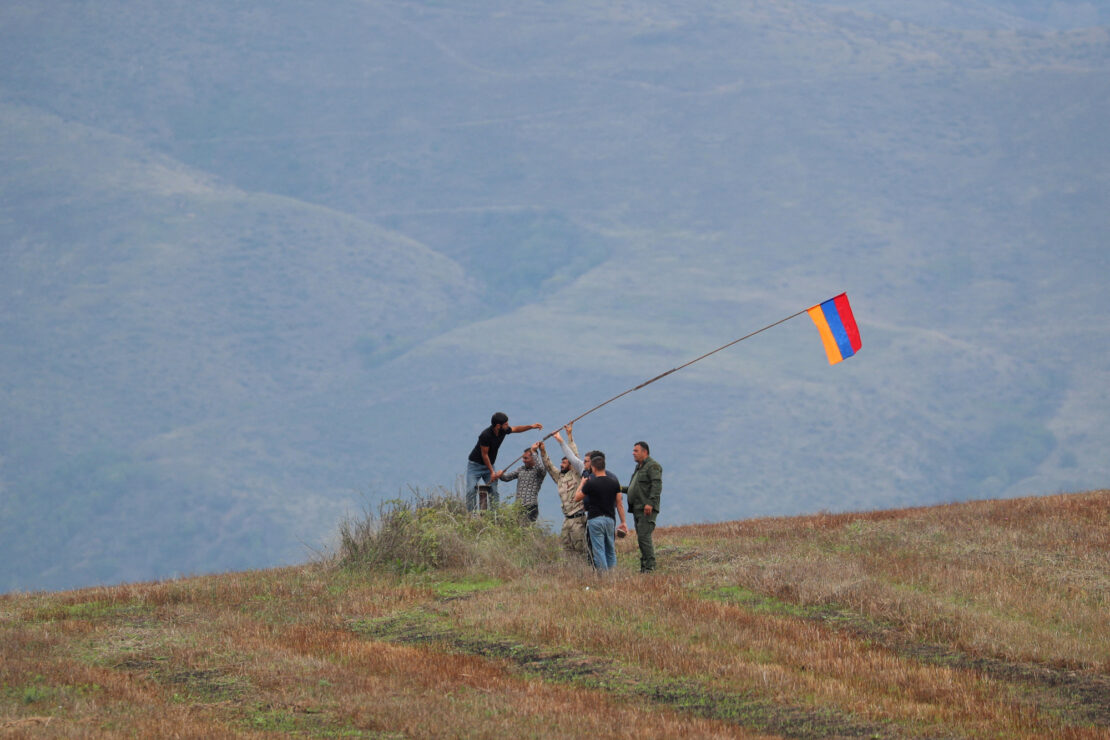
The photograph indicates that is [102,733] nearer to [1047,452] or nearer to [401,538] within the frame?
[401,538]

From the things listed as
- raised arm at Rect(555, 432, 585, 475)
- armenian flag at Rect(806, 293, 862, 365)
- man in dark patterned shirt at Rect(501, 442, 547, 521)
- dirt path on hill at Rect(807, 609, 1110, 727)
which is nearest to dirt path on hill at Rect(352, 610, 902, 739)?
dirt path on hill at Rect(807, 609, 1110, 727)

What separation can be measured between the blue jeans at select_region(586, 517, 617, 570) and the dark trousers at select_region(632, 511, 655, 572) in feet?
1.10

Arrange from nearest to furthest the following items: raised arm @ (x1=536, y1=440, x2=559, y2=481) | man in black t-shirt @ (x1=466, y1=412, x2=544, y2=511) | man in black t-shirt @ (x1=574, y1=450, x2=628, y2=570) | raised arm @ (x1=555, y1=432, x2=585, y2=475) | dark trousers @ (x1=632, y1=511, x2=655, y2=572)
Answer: man in black t-shirt @ (x1=574, y1=450, x2=628, y2=570) < dark trousers @ (x1=632, y1=511, x2=655, y2=572) < raised arm @ (x1=555, y1=432, x2=585, y2=475) < raised arm @ (x1=536, y1=440, x2=559, y2=481) < man in black t-shirt @ (x1=466, y1=412, x2=544, y2=511)

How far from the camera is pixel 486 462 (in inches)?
797

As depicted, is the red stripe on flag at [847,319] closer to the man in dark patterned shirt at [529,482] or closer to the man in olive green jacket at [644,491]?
the man in olive green jacket at [644,491]

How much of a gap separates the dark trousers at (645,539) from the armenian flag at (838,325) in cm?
508

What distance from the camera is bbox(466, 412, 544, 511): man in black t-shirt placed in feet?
65.2

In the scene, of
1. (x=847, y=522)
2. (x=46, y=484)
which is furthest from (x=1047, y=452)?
(x=847, y=522)

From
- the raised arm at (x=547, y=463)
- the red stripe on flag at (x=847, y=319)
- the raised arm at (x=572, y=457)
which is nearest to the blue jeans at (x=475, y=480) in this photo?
the raised arm at (x=547, y=463)

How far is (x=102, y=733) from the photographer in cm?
997

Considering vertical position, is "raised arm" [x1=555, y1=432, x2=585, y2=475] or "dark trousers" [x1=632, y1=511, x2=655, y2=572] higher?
"raised arm" [x1=555, y1=432, x2=585, y2=475]

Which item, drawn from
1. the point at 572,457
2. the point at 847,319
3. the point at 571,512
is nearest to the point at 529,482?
the point at 571,512

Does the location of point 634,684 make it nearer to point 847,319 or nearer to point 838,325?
point 838,325

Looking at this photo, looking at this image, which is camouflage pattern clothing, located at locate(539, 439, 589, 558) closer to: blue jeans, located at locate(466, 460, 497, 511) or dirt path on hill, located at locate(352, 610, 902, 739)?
blue jeans, located at locate(466, 460, 497, 511)
